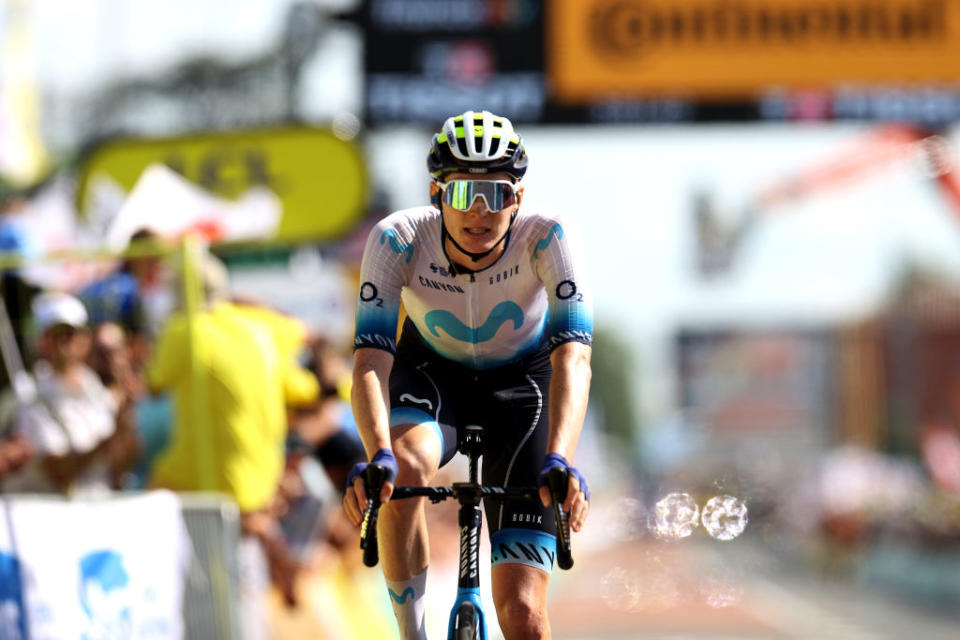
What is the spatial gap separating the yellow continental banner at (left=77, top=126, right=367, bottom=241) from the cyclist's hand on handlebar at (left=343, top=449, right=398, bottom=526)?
14798 mm

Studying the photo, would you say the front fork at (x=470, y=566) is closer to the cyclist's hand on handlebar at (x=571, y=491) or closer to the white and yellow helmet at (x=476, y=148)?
the cyclist's hand on handlebar at (x=571, y=491)

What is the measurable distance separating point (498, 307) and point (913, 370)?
43404mm

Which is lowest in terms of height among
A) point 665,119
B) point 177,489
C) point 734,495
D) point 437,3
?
point 734,495

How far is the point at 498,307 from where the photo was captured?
5.62 m

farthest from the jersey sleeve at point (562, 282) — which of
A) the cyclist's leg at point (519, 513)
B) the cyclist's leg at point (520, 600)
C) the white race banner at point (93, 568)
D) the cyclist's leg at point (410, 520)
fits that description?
the white race banner at point (93, 568)

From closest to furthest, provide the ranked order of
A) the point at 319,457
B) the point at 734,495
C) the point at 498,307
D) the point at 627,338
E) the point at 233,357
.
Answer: the point at 498,307, the point at 233,357, the point at 319,457, the point at 734,495, the point at 627,338

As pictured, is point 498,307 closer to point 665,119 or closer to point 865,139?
point 665,119

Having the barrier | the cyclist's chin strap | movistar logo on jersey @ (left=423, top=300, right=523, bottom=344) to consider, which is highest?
the cyclist's chin strap

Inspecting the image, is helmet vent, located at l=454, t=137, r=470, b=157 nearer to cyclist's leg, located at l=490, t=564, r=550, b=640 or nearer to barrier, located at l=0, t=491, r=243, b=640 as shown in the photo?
cyclist's leg, located at l=490, t=564, r=550, b=640

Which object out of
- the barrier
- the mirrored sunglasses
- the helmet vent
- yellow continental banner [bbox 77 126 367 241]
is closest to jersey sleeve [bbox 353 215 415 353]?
the mirrored sunglasses

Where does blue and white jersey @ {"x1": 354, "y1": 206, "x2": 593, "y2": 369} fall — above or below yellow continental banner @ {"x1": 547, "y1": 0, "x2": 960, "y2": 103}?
below

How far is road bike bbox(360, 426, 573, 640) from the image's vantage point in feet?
16.2

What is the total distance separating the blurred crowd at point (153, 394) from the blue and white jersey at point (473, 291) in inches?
132

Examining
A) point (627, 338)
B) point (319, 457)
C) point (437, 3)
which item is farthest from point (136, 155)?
point (627, 338)
